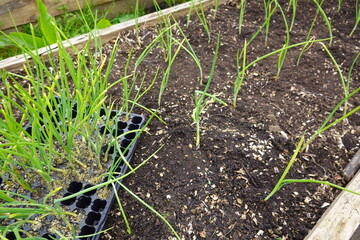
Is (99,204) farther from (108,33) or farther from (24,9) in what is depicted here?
(24,9)

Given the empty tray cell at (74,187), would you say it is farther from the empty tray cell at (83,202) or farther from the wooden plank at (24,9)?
the wooden plank at (24,9)

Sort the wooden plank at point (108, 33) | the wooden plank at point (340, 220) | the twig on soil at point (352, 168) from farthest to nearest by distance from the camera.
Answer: the wooden plank at point (108, 33), the twig on soil at point (352, 168), the wooden plank at point (340, 220)

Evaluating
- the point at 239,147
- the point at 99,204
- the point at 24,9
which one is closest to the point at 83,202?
the point at 99,204

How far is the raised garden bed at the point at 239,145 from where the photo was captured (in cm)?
93

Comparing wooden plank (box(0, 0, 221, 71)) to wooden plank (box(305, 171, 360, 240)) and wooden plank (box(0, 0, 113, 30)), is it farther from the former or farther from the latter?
wooden plank (box(305, 171, 360, 240))

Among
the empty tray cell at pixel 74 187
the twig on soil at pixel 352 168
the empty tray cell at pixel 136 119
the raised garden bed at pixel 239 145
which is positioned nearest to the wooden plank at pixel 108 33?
the raised garden bed at pixel 239 145

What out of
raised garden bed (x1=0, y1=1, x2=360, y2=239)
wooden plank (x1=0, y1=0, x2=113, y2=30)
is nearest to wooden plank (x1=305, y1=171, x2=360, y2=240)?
raised garden bed (x1=0, y1=1, x2=360, y2=239)

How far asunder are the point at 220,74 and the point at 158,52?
0.31 meters

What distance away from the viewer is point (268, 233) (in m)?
0.91

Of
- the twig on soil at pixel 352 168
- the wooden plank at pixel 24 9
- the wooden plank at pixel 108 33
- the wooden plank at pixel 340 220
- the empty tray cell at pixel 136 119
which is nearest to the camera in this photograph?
the wooden plank at pixel 340 220

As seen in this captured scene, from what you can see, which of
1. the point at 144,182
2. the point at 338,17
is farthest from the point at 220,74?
the point at 338,17

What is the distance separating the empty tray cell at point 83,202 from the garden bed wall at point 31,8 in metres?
1.00

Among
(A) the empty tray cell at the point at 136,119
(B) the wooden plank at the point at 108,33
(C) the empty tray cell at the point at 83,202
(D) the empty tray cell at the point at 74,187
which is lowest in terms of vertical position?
(C) the empty tray cell at the point at 83,202

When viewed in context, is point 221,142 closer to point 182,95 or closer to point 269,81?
point 182,95
